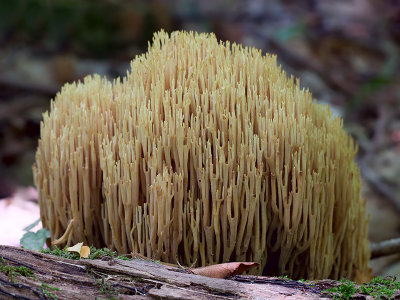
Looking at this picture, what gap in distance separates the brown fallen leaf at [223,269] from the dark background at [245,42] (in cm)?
226

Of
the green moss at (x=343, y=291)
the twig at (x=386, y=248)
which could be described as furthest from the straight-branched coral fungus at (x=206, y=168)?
the twig at (x=386, y=248)

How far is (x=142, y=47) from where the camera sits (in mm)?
7027

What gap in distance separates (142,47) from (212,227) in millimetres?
5544

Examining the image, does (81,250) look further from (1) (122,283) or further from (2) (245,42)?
(2) (245,42)

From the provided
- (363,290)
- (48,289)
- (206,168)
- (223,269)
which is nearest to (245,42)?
(206,168)

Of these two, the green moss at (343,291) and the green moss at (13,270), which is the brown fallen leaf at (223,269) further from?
the green moss at (13,270)

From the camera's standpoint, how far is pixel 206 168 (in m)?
1.89

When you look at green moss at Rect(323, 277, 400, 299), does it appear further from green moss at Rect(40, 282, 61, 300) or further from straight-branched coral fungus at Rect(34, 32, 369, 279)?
green moss at Rect(40, 282, 61, 300)

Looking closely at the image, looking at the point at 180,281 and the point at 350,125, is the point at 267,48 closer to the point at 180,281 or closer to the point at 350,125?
the point at 350,125

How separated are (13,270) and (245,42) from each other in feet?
20.5

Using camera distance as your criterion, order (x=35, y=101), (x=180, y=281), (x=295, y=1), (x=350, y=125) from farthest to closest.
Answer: (x=295, y=1) → (x=350, y=125) → (x=35, y=101) → (x=180, y=281)

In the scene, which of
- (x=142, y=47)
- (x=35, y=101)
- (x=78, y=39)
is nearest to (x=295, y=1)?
(x=142, y=47)

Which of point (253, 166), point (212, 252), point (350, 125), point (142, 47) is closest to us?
point (253, 166)

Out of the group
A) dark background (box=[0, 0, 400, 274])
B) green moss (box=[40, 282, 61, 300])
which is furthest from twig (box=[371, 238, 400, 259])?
green moss (box=[40, 282, 61, 300])
